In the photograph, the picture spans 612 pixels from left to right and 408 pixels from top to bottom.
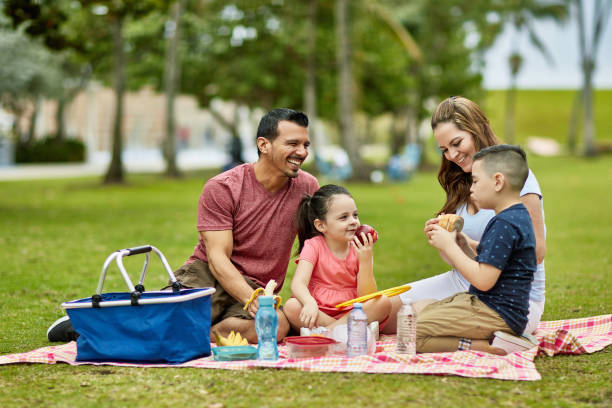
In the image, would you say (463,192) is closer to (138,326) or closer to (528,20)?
(138,326)

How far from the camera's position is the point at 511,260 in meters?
4.28

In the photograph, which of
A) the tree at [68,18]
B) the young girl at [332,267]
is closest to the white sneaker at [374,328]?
the young girl at [332,267]

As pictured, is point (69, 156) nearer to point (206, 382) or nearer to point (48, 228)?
point (48, 228)

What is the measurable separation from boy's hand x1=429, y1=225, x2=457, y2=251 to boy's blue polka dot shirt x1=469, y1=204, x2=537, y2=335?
0.16 metres

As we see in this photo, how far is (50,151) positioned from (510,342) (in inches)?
1451

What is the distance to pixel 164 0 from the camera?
50.2ft

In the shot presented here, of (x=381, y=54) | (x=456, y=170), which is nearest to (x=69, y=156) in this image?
(x=381, y=54)

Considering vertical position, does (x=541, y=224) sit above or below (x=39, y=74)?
below

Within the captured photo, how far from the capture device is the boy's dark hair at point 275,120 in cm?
497

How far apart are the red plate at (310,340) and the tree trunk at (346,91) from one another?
19093 mm

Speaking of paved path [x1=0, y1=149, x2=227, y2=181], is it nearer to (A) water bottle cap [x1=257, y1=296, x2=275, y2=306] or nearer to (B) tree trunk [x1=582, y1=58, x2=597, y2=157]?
(B) tree trunk [x1=582, y1=58, x2=597, y2=157]

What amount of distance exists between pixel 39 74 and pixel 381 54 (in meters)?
14.1

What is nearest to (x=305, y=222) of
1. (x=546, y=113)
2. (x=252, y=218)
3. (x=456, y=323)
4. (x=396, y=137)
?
(x=252, y=218)

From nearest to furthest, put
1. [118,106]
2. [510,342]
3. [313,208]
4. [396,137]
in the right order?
[510,342], [313,208], [118,106], [396,137]
